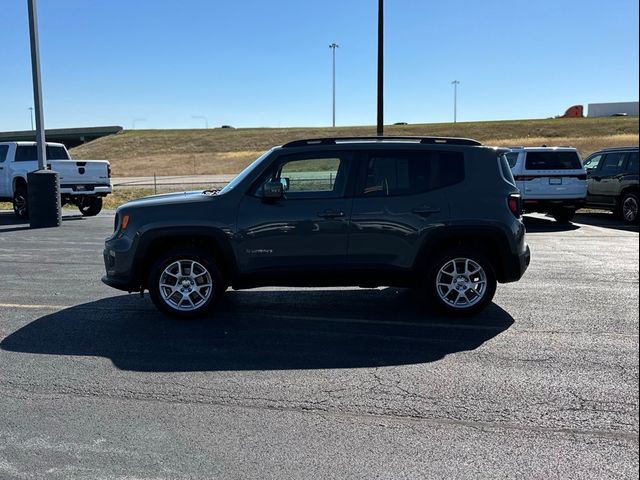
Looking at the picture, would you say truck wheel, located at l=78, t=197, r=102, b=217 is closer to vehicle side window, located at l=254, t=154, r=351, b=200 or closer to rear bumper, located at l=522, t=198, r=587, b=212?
rear bumper, located at l=522, t=198, r=587, b=212

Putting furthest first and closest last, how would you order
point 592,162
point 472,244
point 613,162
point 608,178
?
point 592,162
point 613,162
point 608,178
point 472,244

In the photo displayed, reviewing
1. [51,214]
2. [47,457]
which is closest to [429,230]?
[47,457]

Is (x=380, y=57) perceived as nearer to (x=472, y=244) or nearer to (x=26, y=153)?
(x=26, y=153)

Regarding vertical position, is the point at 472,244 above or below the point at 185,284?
above

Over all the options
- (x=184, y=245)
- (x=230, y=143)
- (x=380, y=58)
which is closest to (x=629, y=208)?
(x=380, y=58)

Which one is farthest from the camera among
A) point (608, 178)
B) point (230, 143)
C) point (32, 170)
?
point (230, 143)

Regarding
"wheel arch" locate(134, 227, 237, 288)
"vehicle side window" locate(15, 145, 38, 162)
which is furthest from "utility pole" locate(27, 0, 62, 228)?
"wheel arch" locate(134, 227, 237, 288)

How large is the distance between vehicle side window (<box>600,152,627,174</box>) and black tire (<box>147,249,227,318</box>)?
12.5 metres

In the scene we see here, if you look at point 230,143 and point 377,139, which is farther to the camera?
point 230,143

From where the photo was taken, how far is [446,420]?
3.82m

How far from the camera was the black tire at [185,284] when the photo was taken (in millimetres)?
6043

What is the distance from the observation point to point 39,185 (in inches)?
571

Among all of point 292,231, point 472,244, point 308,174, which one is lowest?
point 472,244

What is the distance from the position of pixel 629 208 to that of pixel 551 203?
6.52 feet
